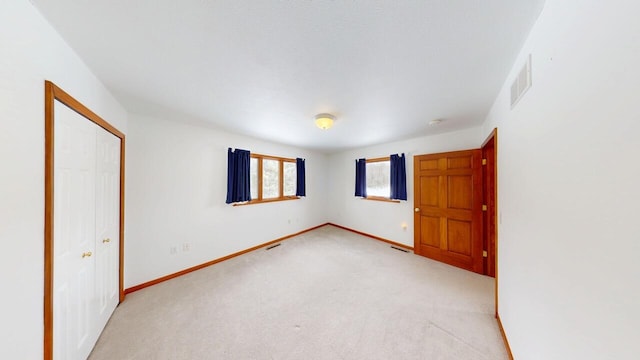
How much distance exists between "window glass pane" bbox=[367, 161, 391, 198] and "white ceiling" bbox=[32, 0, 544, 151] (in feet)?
6.82

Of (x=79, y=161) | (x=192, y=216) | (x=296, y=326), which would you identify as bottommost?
(x=296, y=326)

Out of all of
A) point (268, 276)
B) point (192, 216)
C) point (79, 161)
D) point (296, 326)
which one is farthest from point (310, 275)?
point (79, 161)

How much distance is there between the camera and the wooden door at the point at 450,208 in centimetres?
277

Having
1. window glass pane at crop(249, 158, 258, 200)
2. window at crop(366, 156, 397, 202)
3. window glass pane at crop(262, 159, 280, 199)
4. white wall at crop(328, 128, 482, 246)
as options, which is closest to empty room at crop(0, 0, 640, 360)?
white wall at crop(328, 128, 482, 246)

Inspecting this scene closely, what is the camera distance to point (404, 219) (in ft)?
12.3

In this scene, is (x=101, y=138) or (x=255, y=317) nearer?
(x=101, y=138)

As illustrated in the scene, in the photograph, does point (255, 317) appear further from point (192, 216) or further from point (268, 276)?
point (192, 216)

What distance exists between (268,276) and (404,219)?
2.79 meters

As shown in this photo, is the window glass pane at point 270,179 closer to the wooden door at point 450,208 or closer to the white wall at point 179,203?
A: the white wall at point 179,203

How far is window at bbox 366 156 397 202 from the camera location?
417 centimetres

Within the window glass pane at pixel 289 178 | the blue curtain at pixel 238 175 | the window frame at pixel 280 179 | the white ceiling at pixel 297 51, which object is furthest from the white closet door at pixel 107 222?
the window glass pane at pixel 289 178

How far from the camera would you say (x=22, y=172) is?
90 cm

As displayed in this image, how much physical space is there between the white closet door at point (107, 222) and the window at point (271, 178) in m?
1.81

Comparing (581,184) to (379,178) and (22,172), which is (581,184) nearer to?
(22,172)
